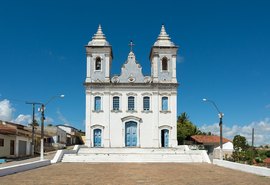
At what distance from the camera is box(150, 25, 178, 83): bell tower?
132 feet

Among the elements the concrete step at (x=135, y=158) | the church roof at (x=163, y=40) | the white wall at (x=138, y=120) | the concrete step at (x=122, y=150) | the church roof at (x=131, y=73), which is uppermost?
the church roof at (x=163, y=40)

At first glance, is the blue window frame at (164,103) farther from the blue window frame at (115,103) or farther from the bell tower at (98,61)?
the bell tower at (98,61)

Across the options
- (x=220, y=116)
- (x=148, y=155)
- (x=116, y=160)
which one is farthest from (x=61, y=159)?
(x=220, y=116)

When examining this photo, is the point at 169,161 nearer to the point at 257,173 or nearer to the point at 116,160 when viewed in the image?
the point at 116,160

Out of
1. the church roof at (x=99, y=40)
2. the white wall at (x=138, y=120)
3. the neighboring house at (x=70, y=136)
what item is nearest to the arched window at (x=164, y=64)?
the white wall at (x=138, y=120)

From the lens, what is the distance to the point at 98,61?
1623 inches

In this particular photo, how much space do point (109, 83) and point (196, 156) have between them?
44.0 feet

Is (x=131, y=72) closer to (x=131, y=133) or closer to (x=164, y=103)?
(x=164, y=103)

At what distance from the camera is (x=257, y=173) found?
19.3m

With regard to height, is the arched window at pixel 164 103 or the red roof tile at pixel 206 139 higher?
the arched window at pixel 164 103

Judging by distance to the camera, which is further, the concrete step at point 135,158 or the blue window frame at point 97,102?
the blue window frame at point 97,102

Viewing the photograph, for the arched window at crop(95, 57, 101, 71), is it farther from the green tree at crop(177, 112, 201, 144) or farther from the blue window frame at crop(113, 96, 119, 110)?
the green tree at crop(177, 112, 201, 144)

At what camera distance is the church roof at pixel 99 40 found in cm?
4125

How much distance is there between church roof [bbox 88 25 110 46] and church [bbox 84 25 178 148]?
560mm
